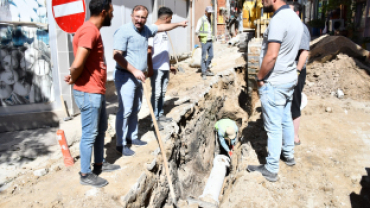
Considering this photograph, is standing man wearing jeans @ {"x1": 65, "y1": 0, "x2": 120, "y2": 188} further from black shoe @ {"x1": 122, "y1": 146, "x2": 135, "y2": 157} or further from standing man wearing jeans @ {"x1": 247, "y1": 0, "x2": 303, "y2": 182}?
standing man wearing jeans @ {"x1": 247, "y1": 0, "x2": 303, "y2": 182}

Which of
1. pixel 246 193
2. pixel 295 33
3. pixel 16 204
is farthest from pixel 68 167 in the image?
pixel 295 33

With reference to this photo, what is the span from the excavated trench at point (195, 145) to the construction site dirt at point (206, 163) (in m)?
0.02

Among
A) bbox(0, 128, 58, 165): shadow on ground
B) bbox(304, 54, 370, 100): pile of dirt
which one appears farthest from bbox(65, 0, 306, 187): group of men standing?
bbox(304, 54, 370, 100): pile of dirt

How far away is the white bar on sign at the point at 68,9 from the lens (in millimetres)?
3527

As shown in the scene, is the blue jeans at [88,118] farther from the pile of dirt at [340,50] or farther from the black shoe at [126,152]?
the pile of dirt at [340,50]

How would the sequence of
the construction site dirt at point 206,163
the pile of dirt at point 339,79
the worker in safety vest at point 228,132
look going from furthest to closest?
the pile of dirt at point 339,79 → the worker in safety vest at point 228,132 → the construction site dirt at point 206,163

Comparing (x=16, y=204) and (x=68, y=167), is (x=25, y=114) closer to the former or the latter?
(x=68, y=167)

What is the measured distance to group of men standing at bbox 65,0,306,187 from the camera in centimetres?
267

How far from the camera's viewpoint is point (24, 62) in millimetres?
4828

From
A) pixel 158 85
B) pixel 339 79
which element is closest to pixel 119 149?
pixel 158 85

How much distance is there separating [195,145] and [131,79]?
2.78m

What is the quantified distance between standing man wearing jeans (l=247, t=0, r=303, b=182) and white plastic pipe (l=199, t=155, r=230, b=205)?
65.7 inches

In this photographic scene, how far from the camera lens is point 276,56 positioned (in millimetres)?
2834

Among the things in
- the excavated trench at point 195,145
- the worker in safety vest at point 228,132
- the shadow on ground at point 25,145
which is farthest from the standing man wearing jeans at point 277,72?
the shadow on ground at point 25,145
